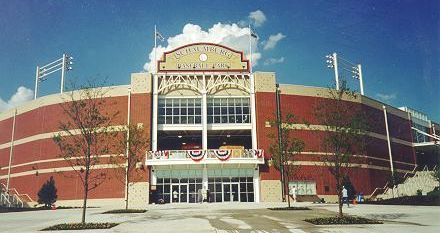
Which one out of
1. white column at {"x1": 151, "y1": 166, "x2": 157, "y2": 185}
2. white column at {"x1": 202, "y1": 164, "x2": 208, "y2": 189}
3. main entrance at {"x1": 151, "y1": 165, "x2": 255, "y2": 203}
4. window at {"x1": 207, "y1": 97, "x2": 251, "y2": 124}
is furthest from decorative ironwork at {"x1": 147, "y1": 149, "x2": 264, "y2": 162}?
window at {"x1": 207, "y1": 97, "x2": 251, "y2": 124}

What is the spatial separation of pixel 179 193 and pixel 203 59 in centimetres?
1570

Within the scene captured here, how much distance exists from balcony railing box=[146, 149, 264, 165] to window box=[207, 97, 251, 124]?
4451 mm

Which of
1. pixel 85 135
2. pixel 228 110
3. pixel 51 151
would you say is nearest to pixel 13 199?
pixel 51 151

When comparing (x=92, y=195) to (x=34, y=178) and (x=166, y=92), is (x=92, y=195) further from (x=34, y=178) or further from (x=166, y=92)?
(x=166, y=92)

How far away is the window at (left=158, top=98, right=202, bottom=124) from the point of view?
48.2 metres

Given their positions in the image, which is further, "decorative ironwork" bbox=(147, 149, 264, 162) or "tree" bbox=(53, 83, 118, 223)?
"decorative ironwork" bbox=(147, 149, 264, 162)

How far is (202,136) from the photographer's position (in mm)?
47438

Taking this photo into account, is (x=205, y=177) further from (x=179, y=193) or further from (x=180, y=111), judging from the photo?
(x=180, y=111)

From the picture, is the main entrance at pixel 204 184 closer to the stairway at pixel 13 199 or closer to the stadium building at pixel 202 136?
the stadium building at pixel 202 136

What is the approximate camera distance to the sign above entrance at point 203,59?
48781 millimetres

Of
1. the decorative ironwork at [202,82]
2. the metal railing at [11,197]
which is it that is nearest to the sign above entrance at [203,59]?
the decorative ironwork at [202,82]

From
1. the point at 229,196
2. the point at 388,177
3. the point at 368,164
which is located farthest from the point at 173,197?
the point at 388,177

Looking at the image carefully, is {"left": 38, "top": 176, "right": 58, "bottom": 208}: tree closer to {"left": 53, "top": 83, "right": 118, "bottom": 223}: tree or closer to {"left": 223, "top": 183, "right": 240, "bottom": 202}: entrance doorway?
{"left": 53, "top": 83, "right": 118, "bottom": 223}: tree

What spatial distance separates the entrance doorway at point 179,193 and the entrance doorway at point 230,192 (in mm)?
4343
